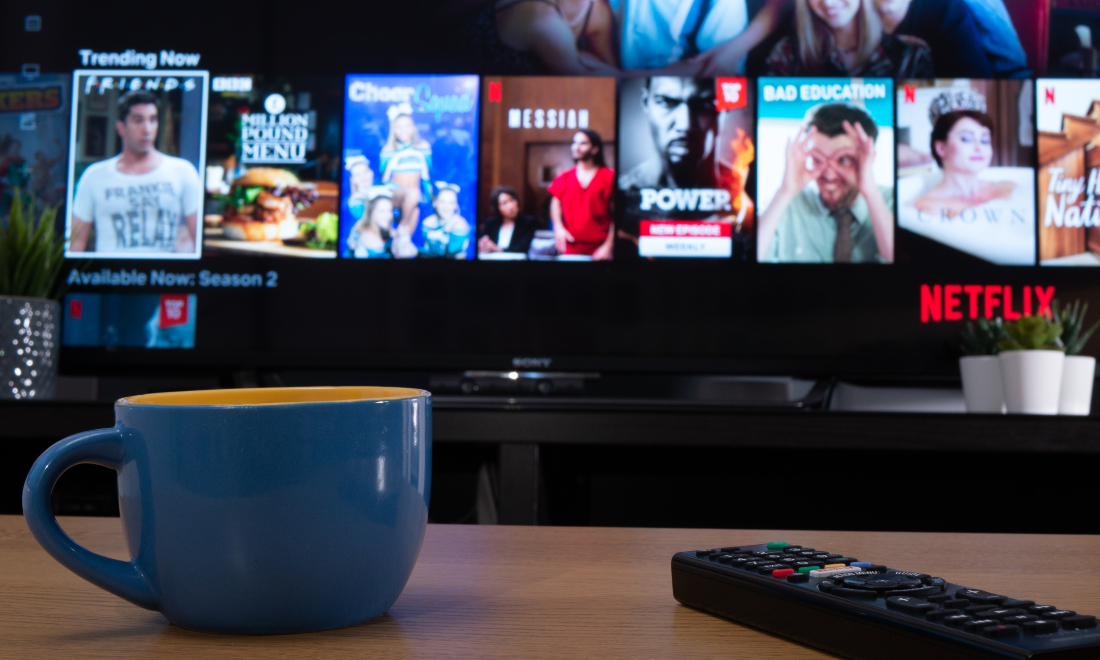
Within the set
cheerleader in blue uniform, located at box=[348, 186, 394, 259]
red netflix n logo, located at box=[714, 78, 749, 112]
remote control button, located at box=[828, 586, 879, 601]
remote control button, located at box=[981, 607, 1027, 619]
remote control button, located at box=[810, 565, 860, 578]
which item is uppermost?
red netflix n logo, located at box=[714, 78, 749, 112]

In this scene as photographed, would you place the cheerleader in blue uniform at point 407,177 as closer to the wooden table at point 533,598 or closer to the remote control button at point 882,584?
the wooden table at point 533,598

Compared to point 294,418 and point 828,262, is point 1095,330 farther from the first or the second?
point 294,418

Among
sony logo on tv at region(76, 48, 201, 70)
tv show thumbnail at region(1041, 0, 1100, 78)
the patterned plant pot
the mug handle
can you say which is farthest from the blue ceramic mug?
tv show thumbnail at region(1041, 0, 1100, 78)

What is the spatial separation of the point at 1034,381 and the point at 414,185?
1.03 meters

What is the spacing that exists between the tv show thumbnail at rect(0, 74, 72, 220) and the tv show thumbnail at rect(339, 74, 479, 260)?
1.75 ft

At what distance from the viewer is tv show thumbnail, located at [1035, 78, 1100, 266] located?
1.47 metres

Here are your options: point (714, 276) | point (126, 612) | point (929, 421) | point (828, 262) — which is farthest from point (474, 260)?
point (126, 612)

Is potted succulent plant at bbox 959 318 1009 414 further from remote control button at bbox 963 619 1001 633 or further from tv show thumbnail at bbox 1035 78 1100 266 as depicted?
remote control button at bbox 963 619 1001 633

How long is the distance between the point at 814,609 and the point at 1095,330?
146cm

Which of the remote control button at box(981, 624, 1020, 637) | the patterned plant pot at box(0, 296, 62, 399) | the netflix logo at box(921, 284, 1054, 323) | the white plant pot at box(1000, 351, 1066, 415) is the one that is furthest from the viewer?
the netflix logo at box(921, 284, 1054, 323)

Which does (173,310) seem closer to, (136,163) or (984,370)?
(136,163)

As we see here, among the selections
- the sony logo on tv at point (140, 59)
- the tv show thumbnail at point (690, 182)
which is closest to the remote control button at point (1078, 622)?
the tv show thumbnail at point (690, 182)

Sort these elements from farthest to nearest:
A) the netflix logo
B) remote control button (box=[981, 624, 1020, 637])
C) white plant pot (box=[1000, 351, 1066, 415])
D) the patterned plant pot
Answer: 1. the netflix logo
2. the patterned plant pot
3. white plant pot (box=[1000, 351, 1066, 415])
4. remote control button (box=[981, 624, 1020, 637])

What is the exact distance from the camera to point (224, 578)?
281 millimetres
